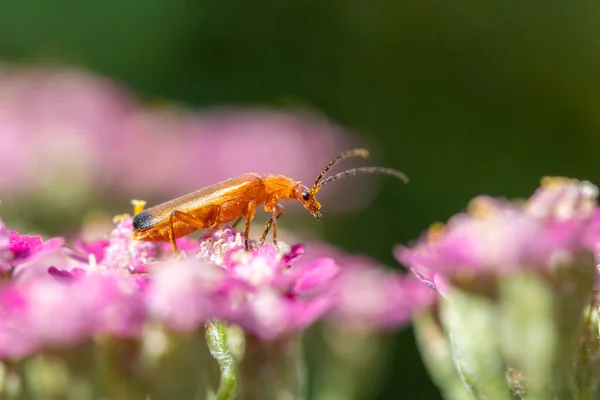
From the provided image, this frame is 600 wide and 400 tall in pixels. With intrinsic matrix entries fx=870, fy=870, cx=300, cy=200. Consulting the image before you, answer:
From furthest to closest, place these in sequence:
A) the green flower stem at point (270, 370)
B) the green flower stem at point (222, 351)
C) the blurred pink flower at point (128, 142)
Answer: the blurred pink flower at point (128, 142)
the green flower stem at point (270, 370)
the green flower stem at point (222, 351)

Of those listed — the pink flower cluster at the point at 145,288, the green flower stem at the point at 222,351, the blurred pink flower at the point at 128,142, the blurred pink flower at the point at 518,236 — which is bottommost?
the blurred pink flower at the point at 128,142

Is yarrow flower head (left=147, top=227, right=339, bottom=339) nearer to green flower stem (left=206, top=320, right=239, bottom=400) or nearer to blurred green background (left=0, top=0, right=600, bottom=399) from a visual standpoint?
green flower stem (left=206, top=320, right=239, bottom=400)

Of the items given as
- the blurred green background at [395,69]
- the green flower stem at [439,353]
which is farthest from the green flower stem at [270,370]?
the blurred green background at [395,69]

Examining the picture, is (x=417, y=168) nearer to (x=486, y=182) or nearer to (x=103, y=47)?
(x=486, y=182)

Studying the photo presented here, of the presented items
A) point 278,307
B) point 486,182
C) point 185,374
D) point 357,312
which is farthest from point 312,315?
point 486,182

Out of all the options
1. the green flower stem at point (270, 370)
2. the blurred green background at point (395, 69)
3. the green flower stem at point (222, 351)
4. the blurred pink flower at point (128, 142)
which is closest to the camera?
the green flower stem at point (222, 351)

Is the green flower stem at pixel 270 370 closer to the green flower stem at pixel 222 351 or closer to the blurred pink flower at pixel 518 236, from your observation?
the green flower stem at pixel 222 351
